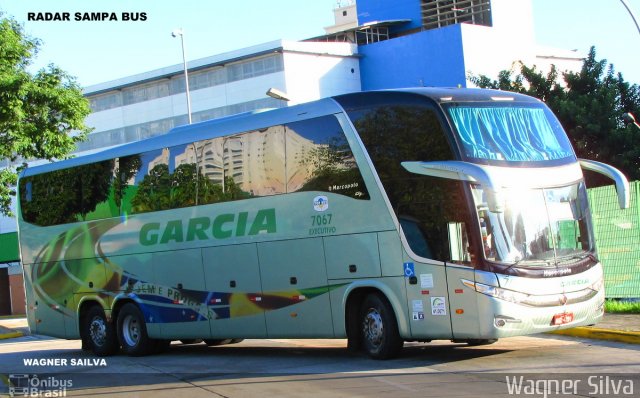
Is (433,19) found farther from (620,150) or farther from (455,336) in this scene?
(455,336)

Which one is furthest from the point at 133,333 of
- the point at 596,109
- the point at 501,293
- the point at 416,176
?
the point at 596,109

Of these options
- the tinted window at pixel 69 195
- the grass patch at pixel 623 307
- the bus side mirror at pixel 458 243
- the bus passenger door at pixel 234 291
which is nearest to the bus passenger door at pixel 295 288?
the bus passenger door at pixel 234 291

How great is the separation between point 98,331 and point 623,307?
10.9m

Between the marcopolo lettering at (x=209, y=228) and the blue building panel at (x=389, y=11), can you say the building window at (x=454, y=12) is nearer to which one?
the blue building panel at (x=389, y=11)

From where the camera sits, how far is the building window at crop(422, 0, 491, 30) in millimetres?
70062

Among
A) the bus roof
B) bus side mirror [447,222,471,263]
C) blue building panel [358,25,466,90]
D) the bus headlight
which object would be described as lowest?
the bus headlight

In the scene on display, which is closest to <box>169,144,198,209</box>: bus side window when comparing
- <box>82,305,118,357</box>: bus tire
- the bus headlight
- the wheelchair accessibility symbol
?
<box>82,305,118,357</box>: bus tire

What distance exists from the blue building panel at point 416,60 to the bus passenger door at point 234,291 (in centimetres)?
4643

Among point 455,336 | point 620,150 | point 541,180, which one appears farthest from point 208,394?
point 620,150

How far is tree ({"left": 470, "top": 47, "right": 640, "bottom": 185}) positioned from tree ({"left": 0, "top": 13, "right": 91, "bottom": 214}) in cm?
1790

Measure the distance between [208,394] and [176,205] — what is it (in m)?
6.30

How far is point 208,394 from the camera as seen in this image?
11.9m

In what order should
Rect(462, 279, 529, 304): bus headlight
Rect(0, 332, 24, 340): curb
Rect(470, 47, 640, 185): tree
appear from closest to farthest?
1. Rect(462, 279, 529, 304): bus headlight
2. Rect(0, 332, 24, 340): curb
3. Rect(470, 47, 640, 185): tree

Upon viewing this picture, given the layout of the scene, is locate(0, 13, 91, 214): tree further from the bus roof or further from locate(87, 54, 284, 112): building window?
locate(87, 54, 284, 112): building window
